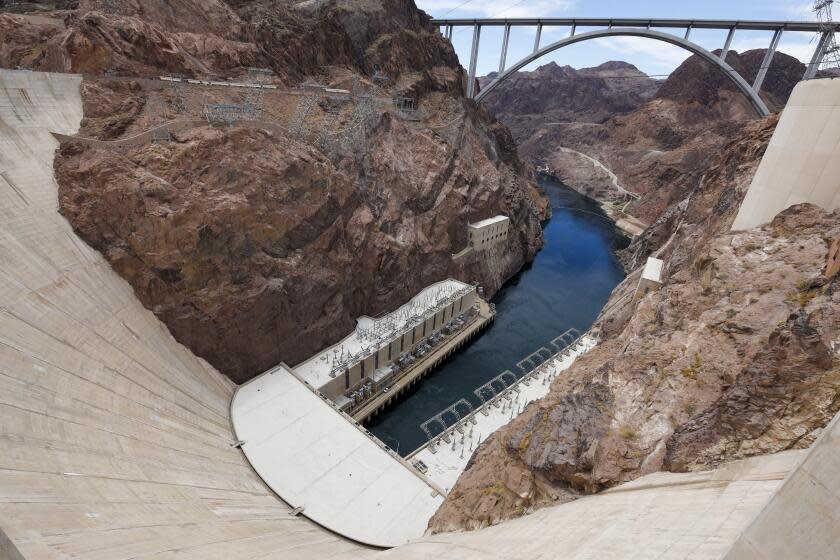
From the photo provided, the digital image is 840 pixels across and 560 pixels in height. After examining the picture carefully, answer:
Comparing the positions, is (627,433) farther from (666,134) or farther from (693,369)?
(666,134)

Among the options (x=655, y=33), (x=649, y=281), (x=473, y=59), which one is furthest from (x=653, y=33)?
(x=649, y=281)

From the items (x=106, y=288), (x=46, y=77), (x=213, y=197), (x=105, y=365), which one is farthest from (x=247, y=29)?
(x=105, y=365)

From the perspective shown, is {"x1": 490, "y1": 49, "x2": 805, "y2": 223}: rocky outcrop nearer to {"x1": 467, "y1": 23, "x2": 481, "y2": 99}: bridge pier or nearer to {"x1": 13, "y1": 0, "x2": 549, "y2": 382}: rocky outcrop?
{"x1": 467, "y1": 23, "x2": 481, "y2": 99}: bridge pier

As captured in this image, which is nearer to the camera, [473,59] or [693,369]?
[693,369]

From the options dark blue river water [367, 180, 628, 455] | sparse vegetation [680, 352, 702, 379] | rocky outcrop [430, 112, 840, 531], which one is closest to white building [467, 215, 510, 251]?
dark blue river water [367, 180, 628, 455]

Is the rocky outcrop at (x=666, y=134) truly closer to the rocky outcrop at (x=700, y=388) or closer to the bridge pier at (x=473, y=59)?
the bridge pier at (x=473, y=59)

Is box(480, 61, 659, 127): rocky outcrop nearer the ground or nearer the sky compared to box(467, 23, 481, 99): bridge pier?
nearer the ground

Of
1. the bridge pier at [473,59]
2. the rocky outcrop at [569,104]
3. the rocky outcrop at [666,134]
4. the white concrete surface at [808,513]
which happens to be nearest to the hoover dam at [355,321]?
the white concrete surface at [808,513]
